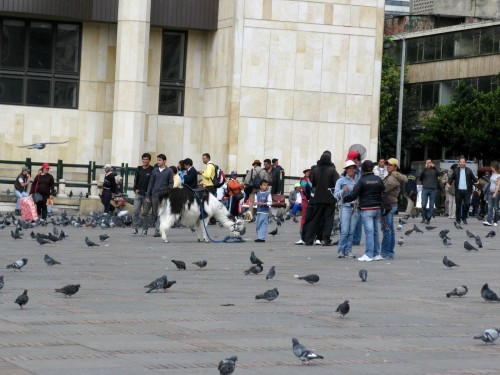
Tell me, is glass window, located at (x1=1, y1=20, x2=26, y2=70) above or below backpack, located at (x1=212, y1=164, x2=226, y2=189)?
above

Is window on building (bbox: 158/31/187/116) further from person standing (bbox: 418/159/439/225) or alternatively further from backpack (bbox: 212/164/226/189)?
backpack (bbox: 212/164/226/189)

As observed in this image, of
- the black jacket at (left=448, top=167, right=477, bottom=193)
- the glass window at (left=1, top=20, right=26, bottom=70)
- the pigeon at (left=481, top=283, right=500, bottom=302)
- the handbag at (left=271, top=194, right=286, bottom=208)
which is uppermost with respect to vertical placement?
the glass window at (left=1, top=20, right=26, bottom=70)

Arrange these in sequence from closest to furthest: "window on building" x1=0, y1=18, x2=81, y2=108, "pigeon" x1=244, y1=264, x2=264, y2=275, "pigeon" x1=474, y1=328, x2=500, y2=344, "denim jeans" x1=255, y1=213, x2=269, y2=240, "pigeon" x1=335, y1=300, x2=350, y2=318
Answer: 1. "pigeon" x1=474, y1=328, x2=500, y2=344
2. "pigeon" x1=335, y1=300, x2=350, y2=318
3. "pigeon" x1=244, y1=264, x2=264, y2=275
4. "denim jeans" x1=255, y1=213, x2=269, y2=240
5. "window on building" x1=0, y1=18, x2=81, y2=108

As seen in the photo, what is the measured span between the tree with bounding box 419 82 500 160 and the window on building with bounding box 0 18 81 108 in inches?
1005

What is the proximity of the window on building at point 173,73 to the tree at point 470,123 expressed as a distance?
72.5 feet

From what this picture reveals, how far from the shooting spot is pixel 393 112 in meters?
79.9

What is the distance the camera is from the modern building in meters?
45.7

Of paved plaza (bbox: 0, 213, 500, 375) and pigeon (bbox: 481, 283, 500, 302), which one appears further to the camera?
pigeon (bbox: 481, 283, 500, 302)

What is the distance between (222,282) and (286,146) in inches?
1169

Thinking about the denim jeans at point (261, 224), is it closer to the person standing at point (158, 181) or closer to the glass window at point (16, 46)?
the person standing at point (158, 181)

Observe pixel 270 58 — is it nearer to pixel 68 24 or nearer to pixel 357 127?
pixel 357 127

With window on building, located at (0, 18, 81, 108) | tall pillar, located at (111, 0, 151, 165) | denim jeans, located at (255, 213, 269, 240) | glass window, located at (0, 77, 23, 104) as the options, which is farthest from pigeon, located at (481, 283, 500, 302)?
glass window, located at (0, 77, 23, 104)

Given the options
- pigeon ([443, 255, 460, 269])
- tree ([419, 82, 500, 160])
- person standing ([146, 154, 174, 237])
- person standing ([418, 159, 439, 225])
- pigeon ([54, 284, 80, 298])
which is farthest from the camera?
tree ([419, 82, 500, 160])

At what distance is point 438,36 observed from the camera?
7688 cm
